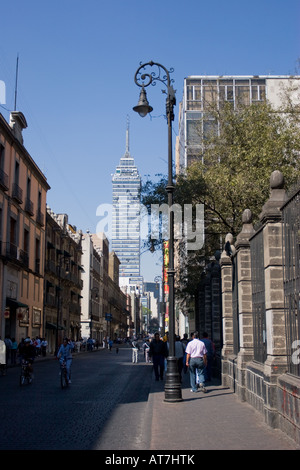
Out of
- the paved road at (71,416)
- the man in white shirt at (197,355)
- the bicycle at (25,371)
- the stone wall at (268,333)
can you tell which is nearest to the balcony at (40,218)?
the paved road at (71,416)

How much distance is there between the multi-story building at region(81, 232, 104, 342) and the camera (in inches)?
3206

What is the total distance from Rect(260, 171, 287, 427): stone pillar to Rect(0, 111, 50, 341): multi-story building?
1048 inches

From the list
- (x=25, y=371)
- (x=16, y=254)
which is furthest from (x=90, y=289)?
(x=25, y=371)

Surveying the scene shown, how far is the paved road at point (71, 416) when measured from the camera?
8464 millimetres

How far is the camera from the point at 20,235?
3934 centimetres

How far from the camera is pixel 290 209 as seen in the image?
828 centimetres

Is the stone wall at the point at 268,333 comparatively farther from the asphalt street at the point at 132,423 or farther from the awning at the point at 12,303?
the awning at the point at 12,303

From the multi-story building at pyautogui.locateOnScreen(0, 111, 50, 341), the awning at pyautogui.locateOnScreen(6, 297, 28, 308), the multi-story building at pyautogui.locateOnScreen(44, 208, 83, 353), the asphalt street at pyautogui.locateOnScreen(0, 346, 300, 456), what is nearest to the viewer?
the asphalt street at pyautogui.locateOnScreen(0, 346, 300, 456)

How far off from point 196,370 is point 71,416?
462 cm

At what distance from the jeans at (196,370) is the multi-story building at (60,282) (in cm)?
2955

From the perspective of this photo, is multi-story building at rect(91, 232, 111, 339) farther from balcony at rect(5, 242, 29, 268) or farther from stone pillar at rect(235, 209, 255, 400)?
stone pillar at rect(235, 209, 255, 400)

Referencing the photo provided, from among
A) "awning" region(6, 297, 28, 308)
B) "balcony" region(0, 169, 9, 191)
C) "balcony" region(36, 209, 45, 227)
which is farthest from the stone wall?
"balcony" region(36, 209, 45, 227)

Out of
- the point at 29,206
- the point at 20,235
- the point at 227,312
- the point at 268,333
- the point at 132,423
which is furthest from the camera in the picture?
the point at 29,206

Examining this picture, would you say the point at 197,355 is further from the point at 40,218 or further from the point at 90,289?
the point at 90,289
